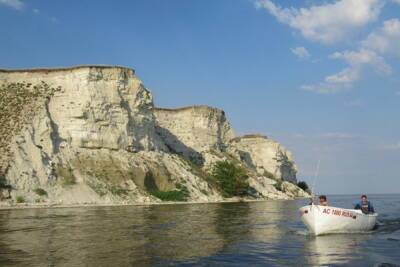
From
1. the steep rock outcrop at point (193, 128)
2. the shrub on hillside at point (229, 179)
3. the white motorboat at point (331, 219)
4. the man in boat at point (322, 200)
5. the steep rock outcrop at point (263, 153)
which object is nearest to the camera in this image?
the white motorboat at point (331, 219)

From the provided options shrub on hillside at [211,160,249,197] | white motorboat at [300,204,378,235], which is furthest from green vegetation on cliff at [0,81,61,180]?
white motorboat at [300,204,378,235]

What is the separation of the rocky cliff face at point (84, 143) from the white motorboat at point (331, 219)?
44075 mm

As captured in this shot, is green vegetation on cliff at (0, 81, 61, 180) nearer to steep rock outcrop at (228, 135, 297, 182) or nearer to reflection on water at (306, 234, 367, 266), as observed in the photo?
reflection on water at (306, 234, 367, 266)

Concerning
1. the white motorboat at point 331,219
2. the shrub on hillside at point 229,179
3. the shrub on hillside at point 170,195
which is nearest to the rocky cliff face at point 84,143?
the shrub on hillside at point 170,195

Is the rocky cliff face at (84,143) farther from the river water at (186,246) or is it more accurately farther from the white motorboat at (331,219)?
the white motorboat at (331,219)

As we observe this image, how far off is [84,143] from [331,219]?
58.2m

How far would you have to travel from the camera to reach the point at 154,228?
105 feet

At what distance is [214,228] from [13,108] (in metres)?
53.7

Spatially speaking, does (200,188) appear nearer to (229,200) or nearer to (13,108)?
(229,200)

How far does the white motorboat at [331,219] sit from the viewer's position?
27.9 meters

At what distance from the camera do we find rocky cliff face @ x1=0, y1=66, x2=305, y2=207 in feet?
224

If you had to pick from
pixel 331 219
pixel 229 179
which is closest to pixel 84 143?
pixel 229 179

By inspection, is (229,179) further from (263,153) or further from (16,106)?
(263,153)

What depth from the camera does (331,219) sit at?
2819cm
